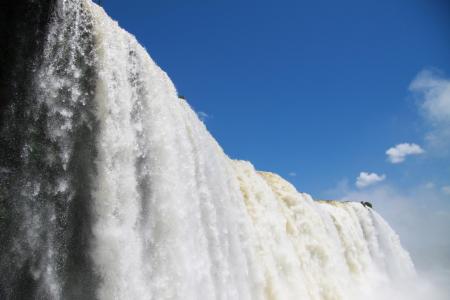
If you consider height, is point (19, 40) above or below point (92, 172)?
above

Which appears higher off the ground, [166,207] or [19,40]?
[19,40]

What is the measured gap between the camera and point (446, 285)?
79.9 feet

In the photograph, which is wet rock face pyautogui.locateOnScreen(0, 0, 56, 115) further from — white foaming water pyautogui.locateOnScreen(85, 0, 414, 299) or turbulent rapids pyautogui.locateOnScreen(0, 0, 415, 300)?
Answer: white foaming water pyautogui.locateOnScreen(85, 0, 414, 299)

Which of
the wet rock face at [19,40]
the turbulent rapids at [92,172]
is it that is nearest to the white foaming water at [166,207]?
the turbulent rapids at [92,172]

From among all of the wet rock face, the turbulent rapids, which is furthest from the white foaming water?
the wet rock face

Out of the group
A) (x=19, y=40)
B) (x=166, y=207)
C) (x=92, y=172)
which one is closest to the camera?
(x=92, y=172)

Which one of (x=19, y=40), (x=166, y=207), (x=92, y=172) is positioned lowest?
(x=166, y=207)

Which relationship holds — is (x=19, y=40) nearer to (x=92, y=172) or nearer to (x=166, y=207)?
(x=92, y=172)

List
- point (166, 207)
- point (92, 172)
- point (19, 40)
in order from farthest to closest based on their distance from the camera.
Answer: point (166, 207)
point (19, 40)
point (92, 172)

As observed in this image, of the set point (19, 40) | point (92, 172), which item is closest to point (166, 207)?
point (92, 172)

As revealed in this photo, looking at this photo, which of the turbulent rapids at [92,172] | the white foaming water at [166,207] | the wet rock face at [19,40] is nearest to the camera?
the turbulent rapids at [92,172]

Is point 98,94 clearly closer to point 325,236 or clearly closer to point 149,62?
point 149,62

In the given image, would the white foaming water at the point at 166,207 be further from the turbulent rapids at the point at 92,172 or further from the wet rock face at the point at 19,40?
the wet rock face at the point at 19,40

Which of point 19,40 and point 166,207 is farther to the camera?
point 166,207
